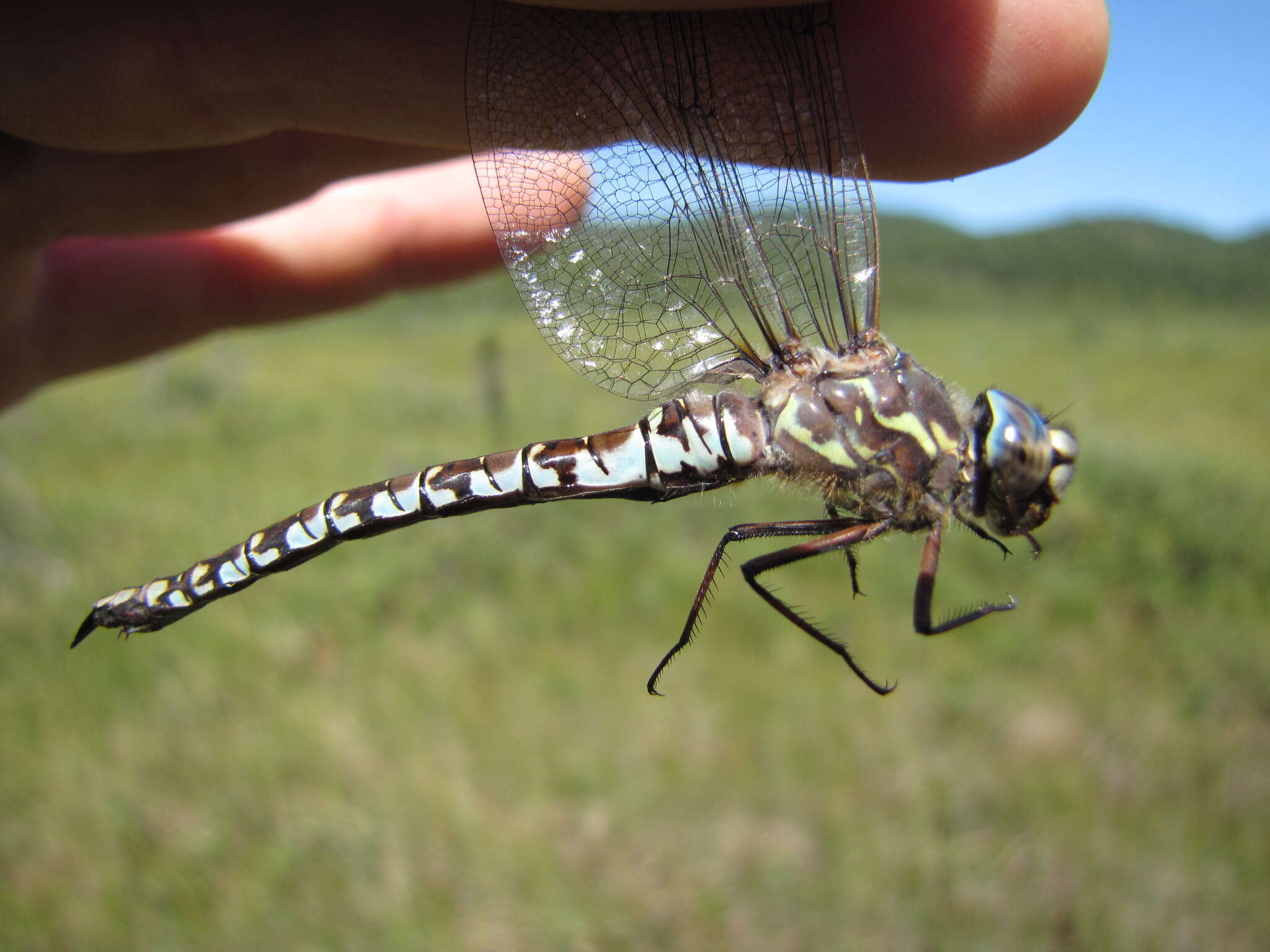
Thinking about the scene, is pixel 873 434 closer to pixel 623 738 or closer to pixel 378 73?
pixel 378 73

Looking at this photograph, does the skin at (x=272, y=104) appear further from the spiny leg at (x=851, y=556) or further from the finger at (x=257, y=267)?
the spiny leg at (x=851, y=556)

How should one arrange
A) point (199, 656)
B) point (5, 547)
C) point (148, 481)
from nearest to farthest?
point (199, 656) → point (5, 547) → point (148, 481)

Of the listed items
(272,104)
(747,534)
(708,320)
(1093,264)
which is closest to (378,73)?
(272,104)

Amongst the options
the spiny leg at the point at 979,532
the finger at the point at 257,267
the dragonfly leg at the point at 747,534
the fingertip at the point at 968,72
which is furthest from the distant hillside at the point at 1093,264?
the dragonfly leg at the point at 747,534

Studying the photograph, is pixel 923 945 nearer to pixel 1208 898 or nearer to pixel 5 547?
pixel 1208 898

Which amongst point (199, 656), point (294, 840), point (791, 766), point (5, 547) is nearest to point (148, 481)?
point (5, 547)

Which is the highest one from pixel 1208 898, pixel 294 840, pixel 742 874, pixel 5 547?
pixel 5 547
